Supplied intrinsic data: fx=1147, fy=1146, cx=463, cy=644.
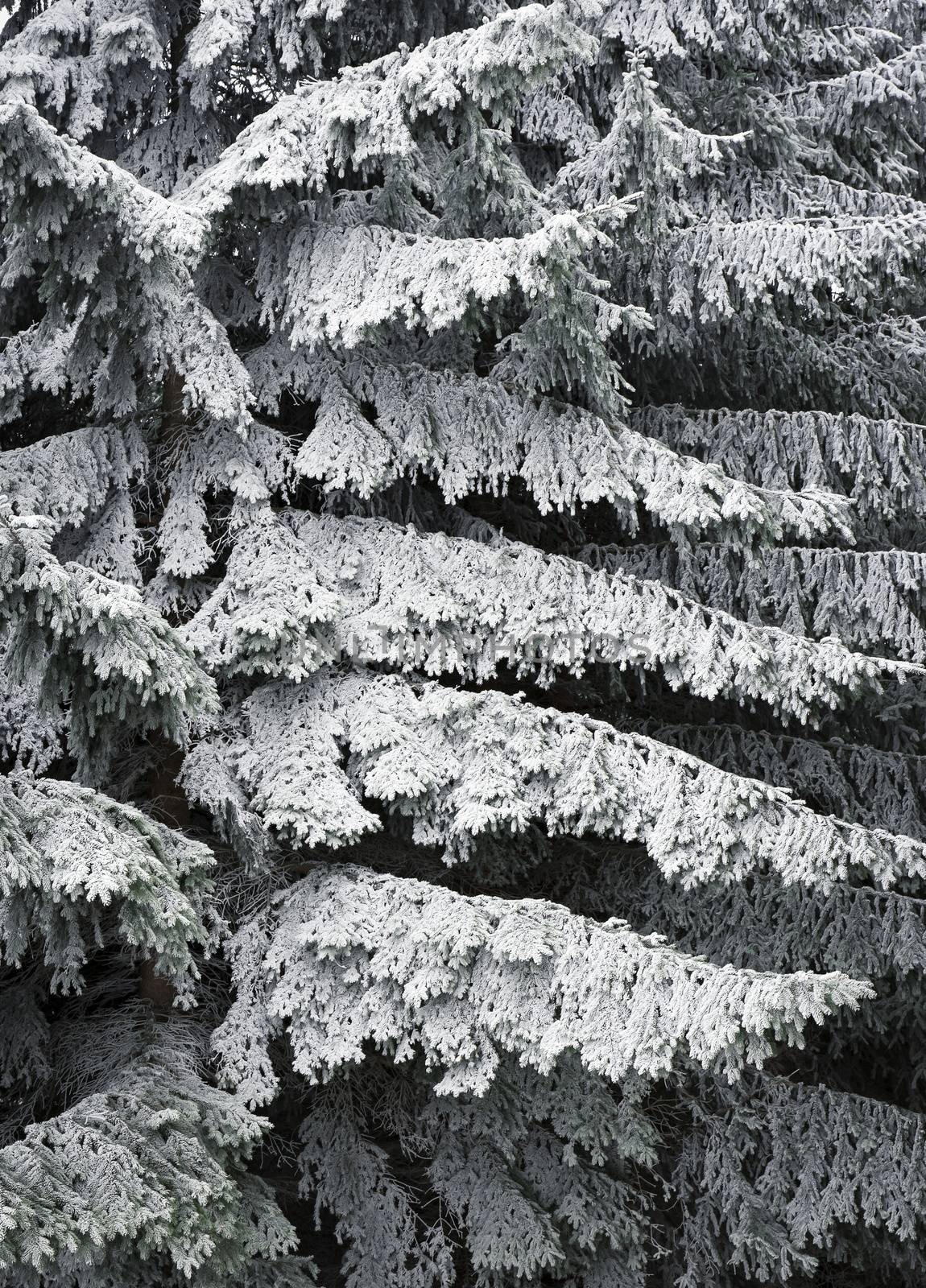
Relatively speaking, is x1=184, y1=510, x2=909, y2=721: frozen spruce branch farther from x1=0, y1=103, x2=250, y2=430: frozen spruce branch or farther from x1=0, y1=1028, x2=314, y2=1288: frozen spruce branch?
x1=0, y1=1028, x2=314, y2=1288: frozen spruce branch

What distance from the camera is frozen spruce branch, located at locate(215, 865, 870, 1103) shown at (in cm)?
393

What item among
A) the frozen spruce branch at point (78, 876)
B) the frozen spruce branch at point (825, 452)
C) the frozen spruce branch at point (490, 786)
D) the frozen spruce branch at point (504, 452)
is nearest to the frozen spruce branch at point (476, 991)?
the frozen spruce branch at point (490, 786)

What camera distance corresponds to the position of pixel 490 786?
4562 millimetres

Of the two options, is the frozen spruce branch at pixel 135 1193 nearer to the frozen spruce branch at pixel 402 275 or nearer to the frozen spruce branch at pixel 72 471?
the frozen spruce branch at pixel 72 471

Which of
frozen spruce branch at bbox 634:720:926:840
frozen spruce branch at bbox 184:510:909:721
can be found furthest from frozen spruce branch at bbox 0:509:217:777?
frozen spruce branch at bbox 634:720:926:840

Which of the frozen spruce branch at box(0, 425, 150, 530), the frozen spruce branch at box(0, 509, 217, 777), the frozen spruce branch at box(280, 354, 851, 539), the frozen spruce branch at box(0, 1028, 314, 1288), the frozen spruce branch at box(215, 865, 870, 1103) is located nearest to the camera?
the frozen spruce branch at box(0, 1028, 314, 1288)

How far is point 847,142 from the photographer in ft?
22.5

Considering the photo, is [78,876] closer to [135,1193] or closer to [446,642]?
[135,1193]

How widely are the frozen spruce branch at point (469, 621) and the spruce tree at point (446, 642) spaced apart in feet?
0.08

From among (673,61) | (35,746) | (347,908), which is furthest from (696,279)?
(35,746)

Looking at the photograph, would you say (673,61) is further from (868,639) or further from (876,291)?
(868,639)

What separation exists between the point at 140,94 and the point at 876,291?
12.5ft

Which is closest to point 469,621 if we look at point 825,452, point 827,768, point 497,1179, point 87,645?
point 87,645

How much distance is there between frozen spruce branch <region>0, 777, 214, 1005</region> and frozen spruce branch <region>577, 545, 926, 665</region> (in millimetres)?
2544
